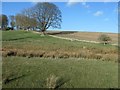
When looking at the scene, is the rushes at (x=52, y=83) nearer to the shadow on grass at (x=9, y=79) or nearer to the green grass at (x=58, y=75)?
the green grass at (x=58, y=75)

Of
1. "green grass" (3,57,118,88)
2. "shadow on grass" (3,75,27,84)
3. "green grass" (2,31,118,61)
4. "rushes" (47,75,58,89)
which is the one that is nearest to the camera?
"rushes" (47,75,58,89)

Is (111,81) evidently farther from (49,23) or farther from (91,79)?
(49,23)

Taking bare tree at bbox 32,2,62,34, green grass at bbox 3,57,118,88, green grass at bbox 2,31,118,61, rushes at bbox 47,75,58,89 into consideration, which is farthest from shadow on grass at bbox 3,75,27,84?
bare tree at bbox 32,2,62,34

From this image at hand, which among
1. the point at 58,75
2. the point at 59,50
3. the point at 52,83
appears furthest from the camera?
the point at 59,50

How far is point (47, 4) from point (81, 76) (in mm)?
67204

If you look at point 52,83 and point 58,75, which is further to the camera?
point 58,75

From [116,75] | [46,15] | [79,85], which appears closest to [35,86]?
[79,85]

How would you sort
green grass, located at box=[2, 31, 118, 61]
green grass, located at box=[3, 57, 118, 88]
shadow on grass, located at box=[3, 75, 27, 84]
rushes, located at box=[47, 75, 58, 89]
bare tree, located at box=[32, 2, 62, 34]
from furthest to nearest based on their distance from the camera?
bare tree, located at box=[32, 2, 62, 34], green grass, located at box=[2, 31, 118, 61], green grass, located at box=[3, 57, 118, 88], shadow on grass, located at box=[3, 75, 27, 84], rushes, located at box=[47, 75, 58, 89]

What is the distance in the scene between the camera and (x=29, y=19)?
82.9m

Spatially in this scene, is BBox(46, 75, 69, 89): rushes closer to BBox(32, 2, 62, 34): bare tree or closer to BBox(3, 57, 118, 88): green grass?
BBox(3, 57, 118, 88): green grass

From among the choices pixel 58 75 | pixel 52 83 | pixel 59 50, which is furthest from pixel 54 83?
pixel 59 50

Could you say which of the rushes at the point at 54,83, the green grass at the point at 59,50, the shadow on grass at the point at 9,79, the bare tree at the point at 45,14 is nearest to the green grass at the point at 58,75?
the shadow on grass at the point at 9,79

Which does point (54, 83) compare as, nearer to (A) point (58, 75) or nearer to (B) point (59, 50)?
(A) point (58, 75)

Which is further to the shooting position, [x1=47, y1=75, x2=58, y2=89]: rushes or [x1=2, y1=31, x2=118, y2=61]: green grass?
[x1=2, y1=31, x2=118, y2=61]: green grass
